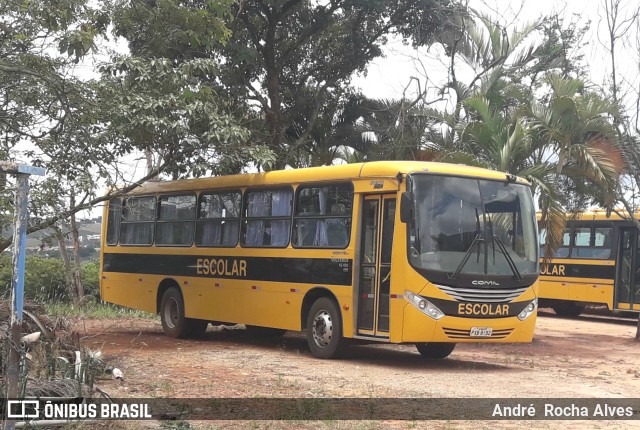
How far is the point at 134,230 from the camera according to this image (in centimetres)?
1920

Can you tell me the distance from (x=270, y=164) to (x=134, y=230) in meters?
4.40

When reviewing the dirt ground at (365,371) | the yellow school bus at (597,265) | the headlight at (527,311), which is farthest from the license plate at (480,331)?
the yellow school bus at (597,265)

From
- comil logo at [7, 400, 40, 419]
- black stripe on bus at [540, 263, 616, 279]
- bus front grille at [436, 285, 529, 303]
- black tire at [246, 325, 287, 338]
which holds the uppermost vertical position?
black stripe on bus at [540, 263, 616, 279]

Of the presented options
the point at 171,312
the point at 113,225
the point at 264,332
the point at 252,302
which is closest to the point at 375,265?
the point at 252,302

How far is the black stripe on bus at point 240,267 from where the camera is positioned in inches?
563

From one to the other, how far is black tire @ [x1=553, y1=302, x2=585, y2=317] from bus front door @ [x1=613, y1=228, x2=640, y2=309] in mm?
2600

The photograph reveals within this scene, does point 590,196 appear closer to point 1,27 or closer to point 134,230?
point 134,230

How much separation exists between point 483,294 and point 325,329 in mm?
2457

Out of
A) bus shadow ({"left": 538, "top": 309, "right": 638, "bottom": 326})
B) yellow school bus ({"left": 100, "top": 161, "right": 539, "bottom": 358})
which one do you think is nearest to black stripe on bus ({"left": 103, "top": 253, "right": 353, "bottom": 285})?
yellow school bus ({"left": 100, "top": 161, "right": 539, "bottom": 358})

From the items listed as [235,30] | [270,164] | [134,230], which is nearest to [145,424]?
[270,164]

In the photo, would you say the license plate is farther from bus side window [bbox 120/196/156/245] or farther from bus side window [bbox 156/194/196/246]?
bus side window [bbox 120/196/156/245]

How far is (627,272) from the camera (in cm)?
2444

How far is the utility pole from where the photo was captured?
22.4 ft

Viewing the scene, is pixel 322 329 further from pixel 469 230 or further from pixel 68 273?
pixel 68 273
